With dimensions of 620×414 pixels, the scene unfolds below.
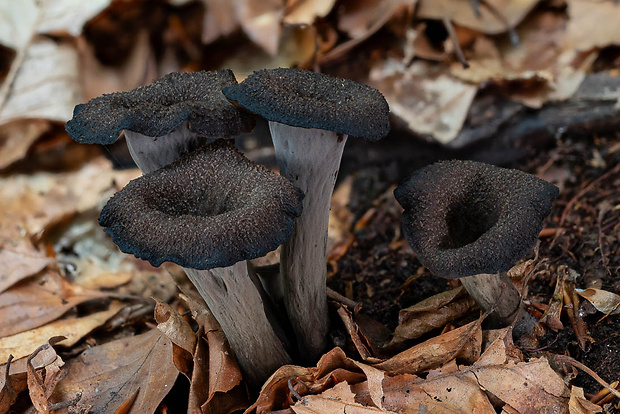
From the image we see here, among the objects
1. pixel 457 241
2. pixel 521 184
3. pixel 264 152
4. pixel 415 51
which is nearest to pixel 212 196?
pixel 457 241

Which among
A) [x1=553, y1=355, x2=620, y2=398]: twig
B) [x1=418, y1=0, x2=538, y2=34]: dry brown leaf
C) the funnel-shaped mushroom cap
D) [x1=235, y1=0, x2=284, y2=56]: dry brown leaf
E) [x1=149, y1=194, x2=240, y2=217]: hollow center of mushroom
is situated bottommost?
[x1=553, y1=355, x2=620, y2=398]: twig

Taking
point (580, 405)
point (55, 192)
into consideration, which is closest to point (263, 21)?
point (55, 192)

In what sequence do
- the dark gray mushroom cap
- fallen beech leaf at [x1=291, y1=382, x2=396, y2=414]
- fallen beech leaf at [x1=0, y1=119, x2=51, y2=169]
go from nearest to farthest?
the dark gray mushroom cap → fallen beech leaf at [x1=291, y1=382, x2=396, y2=414] → fallen beech leaf at [x1=0, y1=119, x2=51, y2=169]

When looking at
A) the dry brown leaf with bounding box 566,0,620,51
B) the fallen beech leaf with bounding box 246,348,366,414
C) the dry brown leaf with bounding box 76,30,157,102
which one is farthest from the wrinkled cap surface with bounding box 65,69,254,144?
the dry brown leaf with bounding box 566,0,620,51

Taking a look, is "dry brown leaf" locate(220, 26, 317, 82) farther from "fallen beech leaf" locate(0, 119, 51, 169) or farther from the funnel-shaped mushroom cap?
the funnel-shaped mushroom cap

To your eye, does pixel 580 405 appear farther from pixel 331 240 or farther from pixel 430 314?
pixel 331 240

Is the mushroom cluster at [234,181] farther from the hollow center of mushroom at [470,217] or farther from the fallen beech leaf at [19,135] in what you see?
the fallen beech leaf at [19,135]
